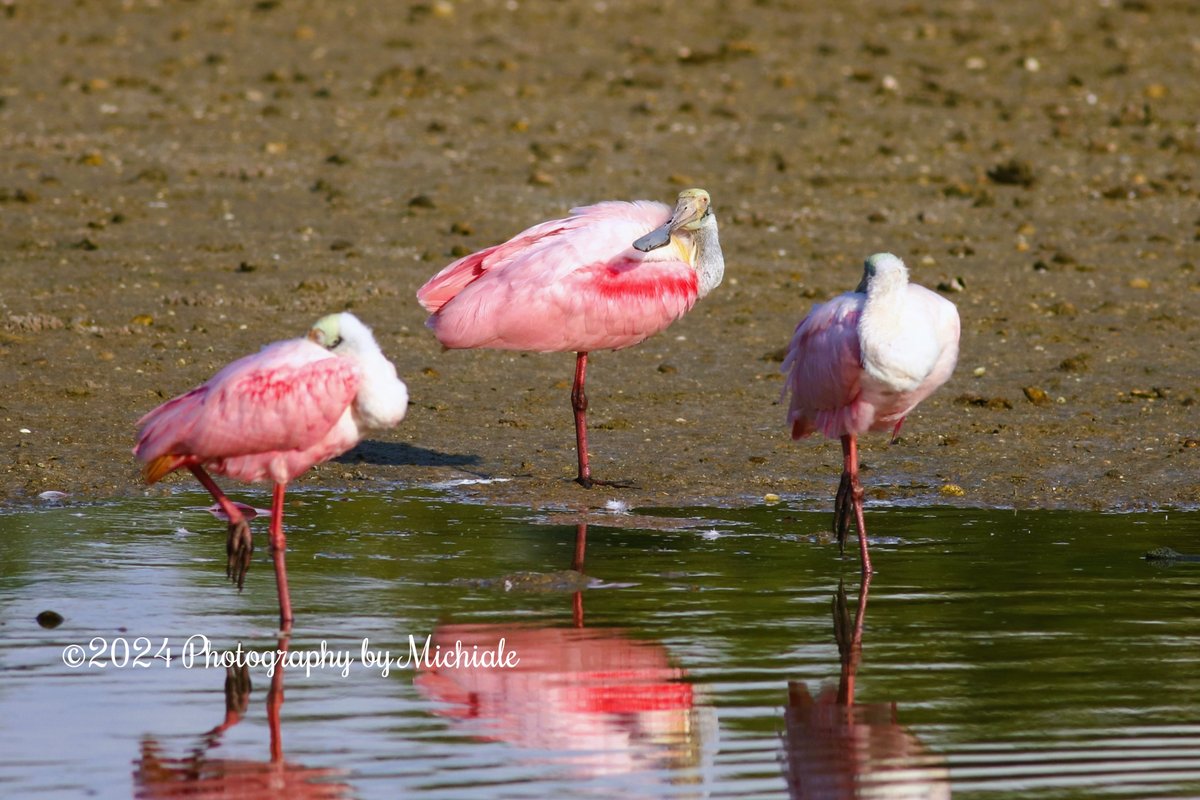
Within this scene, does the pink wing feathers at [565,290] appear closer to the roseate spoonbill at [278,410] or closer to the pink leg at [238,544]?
the roseate spoonbill at [278,410]

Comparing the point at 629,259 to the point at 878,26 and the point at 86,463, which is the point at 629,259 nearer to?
the point at 86,463

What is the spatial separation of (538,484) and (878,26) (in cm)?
1274

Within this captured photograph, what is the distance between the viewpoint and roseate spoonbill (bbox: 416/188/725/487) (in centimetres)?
951

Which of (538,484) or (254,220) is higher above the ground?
(254,220)

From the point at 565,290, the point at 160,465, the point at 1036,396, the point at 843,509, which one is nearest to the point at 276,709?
the point at 160,465

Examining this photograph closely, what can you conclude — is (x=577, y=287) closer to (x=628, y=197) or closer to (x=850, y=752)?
(x=850, y=752)

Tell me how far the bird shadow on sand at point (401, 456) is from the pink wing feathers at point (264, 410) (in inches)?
94.3

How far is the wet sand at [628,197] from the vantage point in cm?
984

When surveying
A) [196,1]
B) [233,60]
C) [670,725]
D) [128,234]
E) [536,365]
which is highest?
[196,1]

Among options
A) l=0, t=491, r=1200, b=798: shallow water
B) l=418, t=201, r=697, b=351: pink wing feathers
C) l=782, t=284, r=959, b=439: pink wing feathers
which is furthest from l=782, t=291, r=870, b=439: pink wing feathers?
l=418, t=201, r=697, b=351: pink wing feathers

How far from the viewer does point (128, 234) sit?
1384cm

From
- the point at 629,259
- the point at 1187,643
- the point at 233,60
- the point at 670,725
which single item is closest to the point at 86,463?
the point at 629,259

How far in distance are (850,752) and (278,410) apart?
251cm

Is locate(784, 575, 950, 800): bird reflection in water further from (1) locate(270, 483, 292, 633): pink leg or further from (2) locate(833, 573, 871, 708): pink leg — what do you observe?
(1) locate(270, 483, 292, 633): pink leg
